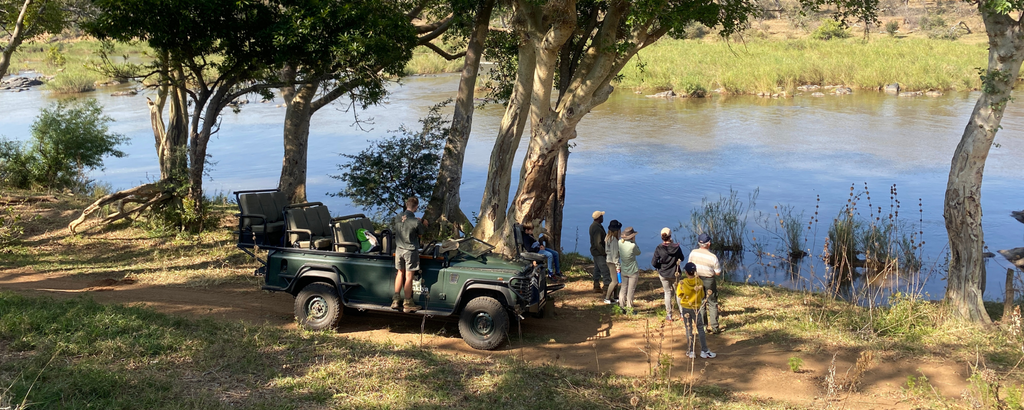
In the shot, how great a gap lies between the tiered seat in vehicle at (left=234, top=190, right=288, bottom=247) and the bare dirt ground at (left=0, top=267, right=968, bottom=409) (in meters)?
0.87

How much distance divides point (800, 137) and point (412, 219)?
71.7ft

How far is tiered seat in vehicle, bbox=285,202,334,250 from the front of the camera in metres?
9.18

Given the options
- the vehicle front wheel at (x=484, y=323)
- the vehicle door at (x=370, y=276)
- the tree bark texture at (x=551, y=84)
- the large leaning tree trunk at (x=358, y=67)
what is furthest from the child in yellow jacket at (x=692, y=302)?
the large leaning tree trunk at (x=358, y=67)

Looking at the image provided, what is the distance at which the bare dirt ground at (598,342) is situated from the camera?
7.49 meters

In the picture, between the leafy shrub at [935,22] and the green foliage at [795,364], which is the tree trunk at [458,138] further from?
the leafy shrub at [935,22]

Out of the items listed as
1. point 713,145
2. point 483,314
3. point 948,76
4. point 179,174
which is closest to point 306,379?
point 483,314

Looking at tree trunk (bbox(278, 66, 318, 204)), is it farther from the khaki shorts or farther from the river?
the khaki shorts

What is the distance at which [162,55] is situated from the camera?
1391 centimetres

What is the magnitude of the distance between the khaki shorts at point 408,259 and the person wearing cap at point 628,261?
2.93 m

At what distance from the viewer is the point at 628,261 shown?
9.96m

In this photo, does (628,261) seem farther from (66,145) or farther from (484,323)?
(66,145)

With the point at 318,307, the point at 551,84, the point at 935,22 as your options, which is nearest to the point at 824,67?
the point at 935,22

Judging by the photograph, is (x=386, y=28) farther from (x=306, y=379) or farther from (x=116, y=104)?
(x=116, y=104)

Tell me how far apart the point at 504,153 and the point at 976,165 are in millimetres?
6933
